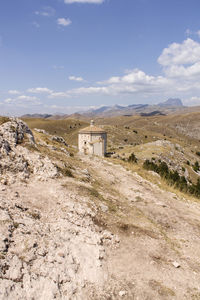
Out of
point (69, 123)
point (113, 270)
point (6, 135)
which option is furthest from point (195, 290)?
point (69, 123)

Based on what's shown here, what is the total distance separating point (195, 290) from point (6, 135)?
659 inches

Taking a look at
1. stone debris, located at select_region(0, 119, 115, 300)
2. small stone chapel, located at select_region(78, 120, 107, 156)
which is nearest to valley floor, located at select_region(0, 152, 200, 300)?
stone debris, located at select_region(0, 119, 115, 300)

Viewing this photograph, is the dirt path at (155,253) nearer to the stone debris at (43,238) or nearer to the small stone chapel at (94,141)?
the stone debris at (43,238)

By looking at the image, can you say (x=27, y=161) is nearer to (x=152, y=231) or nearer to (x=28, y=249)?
(x=28, y=249)

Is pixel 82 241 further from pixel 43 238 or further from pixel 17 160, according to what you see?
pixel 17 160

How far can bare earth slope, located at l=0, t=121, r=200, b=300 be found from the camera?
7832mm

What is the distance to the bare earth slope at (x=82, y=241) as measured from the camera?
783 centimetres

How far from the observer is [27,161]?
16.4 m

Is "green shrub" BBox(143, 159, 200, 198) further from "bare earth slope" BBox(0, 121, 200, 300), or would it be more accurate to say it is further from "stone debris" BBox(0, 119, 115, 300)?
"stone debris" BBox(0, 119, 115, 300)

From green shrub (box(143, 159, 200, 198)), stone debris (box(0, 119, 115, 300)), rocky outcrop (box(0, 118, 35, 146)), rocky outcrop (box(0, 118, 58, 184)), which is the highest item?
rocky outcrop (box(0, 118, 35, 146))

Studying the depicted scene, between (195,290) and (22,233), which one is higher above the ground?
(22,233)

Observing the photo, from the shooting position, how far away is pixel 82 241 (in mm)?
10250

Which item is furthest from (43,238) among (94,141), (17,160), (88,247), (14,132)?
(94,141)

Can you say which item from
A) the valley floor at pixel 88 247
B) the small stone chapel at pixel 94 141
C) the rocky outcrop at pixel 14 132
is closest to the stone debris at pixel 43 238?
the valley floor at pixel 88 247
